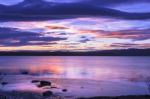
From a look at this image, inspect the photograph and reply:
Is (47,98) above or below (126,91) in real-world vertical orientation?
above

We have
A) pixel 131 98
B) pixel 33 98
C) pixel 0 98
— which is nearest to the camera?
pixel 0 98

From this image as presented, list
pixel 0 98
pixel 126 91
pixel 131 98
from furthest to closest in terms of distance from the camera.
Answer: pixel 126 91, pixel 131 98, pixel 0 98

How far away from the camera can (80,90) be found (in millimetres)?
56500

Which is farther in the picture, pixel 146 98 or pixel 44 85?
pixel 44 85

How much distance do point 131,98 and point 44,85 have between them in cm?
2315

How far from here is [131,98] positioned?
4091cm

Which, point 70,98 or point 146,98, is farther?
point 70,98

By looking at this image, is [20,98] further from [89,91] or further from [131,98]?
[89,91]

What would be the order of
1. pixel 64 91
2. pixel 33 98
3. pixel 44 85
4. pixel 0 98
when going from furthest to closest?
pixel 44 85
pixel 64 91
pixel 33 98
pixel 0 98

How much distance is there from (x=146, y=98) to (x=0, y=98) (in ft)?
50.3

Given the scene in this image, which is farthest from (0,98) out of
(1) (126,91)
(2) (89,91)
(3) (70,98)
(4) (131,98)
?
(1) (126,91)

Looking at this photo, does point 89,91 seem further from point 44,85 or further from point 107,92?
point 44,85

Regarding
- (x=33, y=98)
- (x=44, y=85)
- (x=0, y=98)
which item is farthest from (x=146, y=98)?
(x=44, y=85)

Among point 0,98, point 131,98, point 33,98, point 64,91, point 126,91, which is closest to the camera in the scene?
point 0,98
